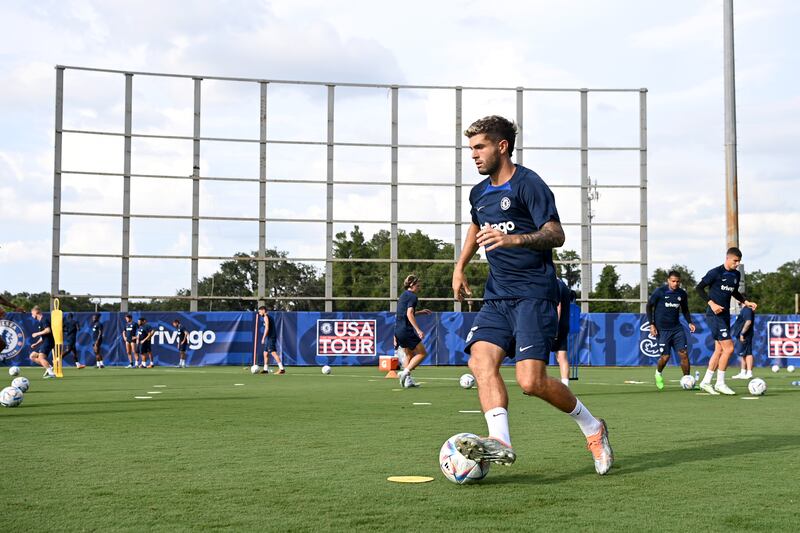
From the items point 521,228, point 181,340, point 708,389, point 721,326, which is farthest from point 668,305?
point 181,340

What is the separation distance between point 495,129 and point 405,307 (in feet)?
37.1

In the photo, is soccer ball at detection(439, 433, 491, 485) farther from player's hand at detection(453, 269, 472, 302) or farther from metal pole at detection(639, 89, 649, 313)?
metal pole at detection(639, 89, 649, 313)

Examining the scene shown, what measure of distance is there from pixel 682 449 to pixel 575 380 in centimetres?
1306

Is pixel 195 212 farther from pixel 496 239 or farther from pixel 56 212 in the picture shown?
pixel 496 239

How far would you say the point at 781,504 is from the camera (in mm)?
4648

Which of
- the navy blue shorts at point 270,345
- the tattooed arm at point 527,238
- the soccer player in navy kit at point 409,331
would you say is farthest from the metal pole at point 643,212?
the tattooed arm at point 527,238

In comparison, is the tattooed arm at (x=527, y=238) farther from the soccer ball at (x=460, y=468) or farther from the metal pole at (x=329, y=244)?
the metal pole at (x=329, y=244)

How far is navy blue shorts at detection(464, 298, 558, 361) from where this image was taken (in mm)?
5711

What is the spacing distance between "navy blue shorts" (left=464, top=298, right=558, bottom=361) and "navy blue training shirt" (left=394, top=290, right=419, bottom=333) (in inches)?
433

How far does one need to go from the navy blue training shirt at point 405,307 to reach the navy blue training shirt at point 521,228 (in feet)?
36.0

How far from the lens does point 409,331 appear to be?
1747 centimetres

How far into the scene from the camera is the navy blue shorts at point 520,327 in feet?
18.7

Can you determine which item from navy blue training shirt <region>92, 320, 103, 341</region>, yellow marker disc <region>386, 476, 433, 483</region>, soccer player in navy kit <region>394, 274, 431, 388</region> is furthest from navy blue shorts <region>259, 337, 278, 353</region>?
yellow marker disc <region>386, 476, 433, 483</region>

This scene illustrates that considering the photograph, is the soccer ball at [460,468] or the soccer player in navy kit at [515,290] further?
the soccer player in navy kit at [515,290]
